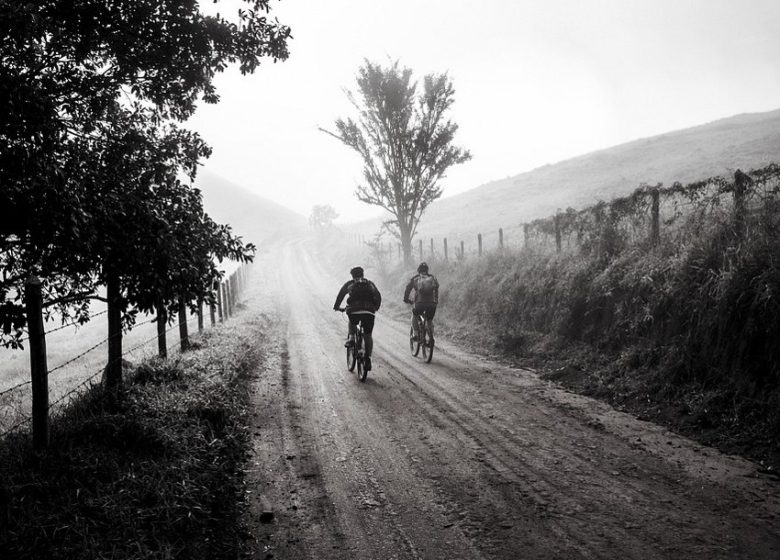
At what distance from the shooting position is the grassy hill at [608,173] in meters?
31.0

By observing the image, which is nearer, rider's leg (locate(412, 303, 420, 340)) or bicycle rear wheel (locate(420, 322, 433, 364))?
bicycle rear wheel (locate(420, 322, 433, 364))

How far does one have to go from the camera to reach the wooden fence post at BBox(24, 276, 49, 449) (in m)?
4.31

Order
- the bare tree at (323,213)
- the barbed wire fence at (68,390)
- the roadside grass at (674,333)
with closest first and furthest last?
1. the barbed wire fence at (68,390)
2. the roadside grass at (674,333)
3. the bare tree at (323,213)

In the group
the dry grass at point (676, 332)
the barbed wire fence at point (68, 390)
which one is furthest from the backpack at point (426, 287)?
the barbed wire fence at point (68, 390)

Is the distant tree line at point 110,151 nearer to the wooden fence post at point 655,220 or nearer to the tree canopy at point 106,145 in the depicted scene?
the tree canopy at point 106,145

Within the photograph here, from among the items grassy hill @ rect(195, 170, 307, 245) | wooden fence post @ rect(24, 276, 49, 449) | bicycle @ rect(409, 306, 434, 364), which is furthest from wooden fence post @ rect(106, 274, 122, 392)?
grassy hill @ rect(195, 170, 307, 245)

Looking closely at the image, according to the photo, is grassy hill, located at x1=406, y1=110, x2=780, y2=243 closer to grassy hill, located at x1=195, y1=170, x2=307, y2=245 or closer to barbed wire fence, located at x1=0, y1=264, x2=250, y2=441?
barbed wire fence, located at x1=0, y1=264, x2=250, y2=441

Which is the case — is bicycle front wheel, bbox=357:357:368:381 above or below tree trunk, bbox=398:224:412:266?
below

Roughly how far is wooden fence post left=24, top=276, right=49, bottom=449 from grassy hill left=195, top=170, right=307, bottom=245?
9167 centimetres

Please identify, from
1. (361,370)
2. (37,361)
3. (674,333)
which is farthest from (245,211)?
(37,361)

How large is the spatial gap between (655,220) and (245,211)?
134 meters

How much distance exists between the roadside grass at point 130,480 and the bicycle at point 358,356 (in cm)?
280

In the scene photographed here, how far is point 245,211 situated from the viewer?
134625mm

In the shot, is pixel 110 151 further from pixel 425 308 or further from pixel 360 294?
pixel 425 308
